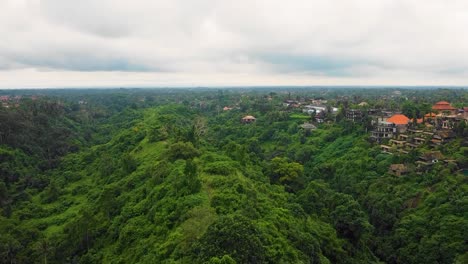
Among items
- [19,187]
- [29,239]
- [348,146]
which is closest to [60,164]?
[19,187]

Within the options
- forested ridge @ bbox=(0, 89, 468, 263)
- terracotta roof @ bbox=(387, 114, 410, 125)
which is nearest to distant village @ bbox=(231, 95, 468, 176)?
terracotta roof @ bbox=(387, 114, 410, 125)

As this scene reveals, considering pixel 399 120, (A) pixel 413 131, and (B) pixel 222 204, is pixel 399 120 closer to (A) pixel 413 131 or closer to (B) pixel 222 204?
(A) pixel 413 131

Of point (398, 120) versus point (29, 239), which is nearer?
point (29, 239)

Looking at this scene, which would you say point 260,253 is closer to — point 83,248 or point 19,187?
point 83,248

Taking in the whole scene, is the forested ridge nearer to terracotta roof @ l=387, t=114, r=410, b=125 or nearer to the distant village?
the distant village

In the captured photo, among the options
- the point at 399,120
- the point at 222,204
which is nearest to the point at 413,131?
the point at 399,120

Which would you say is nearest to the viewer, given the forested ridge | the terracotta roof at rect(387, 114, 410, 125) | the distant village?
the forested ridge

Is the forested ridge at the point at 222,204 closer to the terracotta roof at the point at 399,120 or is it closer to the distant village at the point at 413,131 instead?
the distant village at the point at 413,131

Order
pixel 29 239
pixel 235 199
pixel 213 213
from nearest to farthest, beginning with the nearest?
pixel 213 213
pixel 235 199
pixel 29 239

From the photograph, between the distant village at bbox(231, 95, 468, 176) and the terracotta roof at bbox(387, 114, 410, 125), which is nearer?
the distant village at bbox(231, 95, 468, 176)
